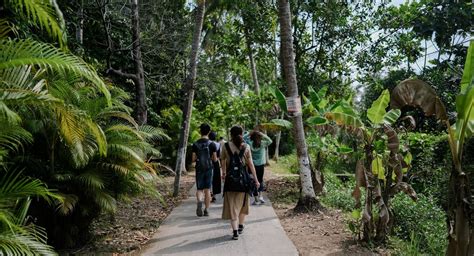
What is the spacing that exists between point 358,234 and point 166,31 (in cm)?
1020

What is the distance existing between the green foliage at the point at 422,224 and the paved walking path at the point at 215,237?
236cm

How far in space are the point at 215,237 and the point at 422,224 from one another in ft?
12.8

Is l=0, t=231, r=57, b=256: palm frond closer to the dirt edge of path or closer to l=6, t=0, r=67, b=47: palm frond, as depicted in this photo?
l=6, t=0, r=67, b=47: palm frond

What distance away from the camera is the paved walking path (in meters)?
6.27

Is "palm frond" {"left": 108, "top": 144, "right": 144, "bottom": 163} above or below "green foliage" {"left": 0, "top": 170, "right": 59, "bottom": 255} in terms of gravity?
above

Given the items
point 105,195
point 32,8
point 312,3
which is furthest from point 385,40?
point 32,8

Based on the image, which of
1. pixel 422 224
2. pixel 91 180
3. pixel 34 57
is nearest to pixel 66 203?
pixel 91 180

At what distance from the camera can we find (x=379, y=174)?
667 cm

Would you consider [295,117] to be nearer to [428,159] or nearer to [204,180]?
[204,180]

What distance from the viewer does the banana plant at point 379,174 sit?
21.2ft

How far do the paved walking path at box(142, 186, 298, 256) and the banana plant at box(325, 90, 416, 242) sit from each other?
1261 millimetres

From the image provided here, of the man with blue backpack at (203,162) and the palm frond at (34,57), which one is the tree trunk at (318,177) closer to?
the man with blue backpack at (203,162)

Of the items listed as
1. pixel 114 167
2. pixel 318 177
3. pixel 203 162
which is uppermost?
pixel 114 167

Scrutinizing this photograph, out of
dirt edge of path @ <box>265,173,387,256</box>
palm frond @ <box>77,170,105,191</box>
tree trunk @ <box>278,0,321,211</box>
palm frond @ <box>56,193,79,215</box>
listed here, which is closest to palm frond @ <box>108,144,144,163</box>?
palm frond @ <box>77,170,105,191</box>
